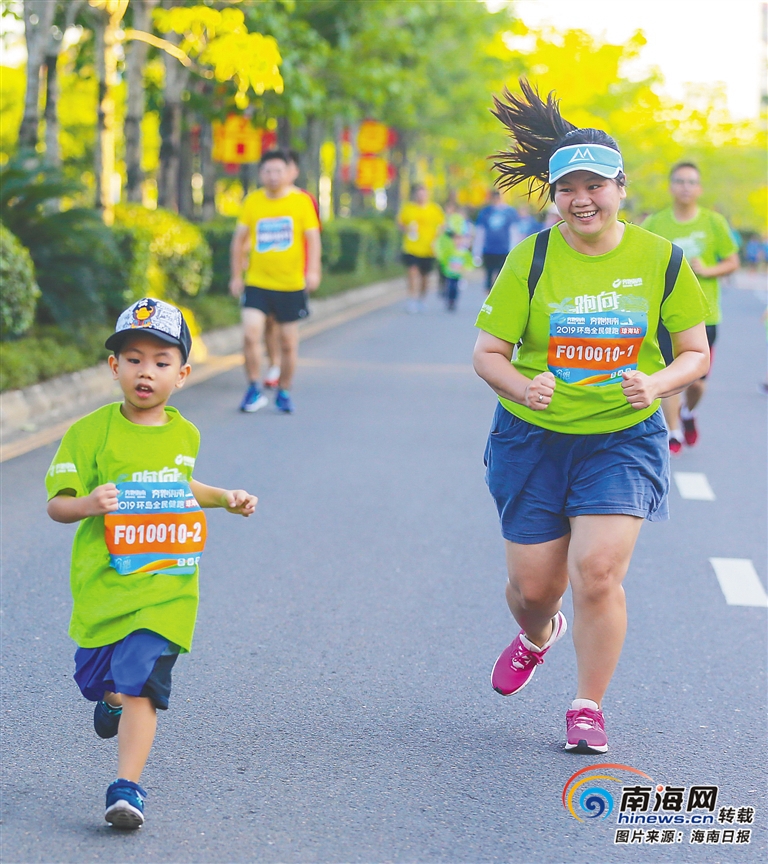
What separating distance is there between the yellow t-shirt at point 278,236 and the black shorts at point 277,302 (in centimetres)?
4

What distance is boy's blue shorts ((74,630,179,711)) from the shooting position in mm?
3668

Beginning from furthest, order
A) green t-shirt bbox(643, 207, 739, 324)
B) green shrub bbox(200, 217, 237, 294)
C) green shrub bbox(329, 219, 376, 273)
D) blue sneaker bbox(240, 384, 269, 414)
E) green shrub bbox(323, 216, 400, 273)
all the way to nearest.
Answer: green shrub bbox(329, 219, 376, 273) < green shrub bbox(323, 216, 400, 273) < green shrub bbox(200, 217, 237, 294) < blue sneaker bbox(240, 384, 269, 414) < green t-shirt bbox(643, 207, 739, 324)

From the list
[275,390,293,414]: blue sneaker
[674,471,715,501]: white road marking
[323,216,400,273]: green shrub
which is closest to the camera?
[674,471,715,501]: white road marking

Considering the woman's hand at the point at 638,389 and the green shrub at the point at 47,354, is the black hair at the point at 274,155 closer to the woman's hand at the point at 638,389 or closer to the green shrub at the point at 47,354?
the green shrub at the point at 47,354

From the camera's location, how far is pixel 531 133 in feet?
15.9

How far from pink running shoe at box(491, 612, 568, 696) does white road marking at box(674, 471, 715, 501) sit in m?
4.23

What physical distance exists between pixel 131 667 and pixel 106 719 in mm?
363

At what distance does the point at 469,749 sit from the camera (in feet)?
14.5

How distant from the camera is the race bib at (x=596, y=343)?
434 centimetres

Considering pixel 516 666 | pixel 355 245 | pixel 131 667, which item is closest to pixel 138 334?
pixel 131 667

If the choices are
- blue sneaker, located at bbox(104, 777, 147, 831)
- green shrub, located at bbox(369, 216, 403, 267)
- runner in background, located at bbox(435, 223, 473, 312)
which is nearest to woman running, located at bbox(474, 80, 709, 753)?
blue sneaker, located at bbox(104, 777, 147, 831)

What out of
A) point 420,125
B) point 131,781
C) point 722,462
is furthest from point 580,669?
point 420,125

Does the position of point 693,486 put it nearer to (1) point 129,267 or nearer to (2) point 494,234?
(1) point 129,267

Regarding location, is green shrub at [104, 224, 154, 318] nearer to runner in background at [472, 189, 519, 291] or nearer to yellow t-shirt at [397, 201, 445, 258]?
runner in background at [472, 189, 519, 291]
